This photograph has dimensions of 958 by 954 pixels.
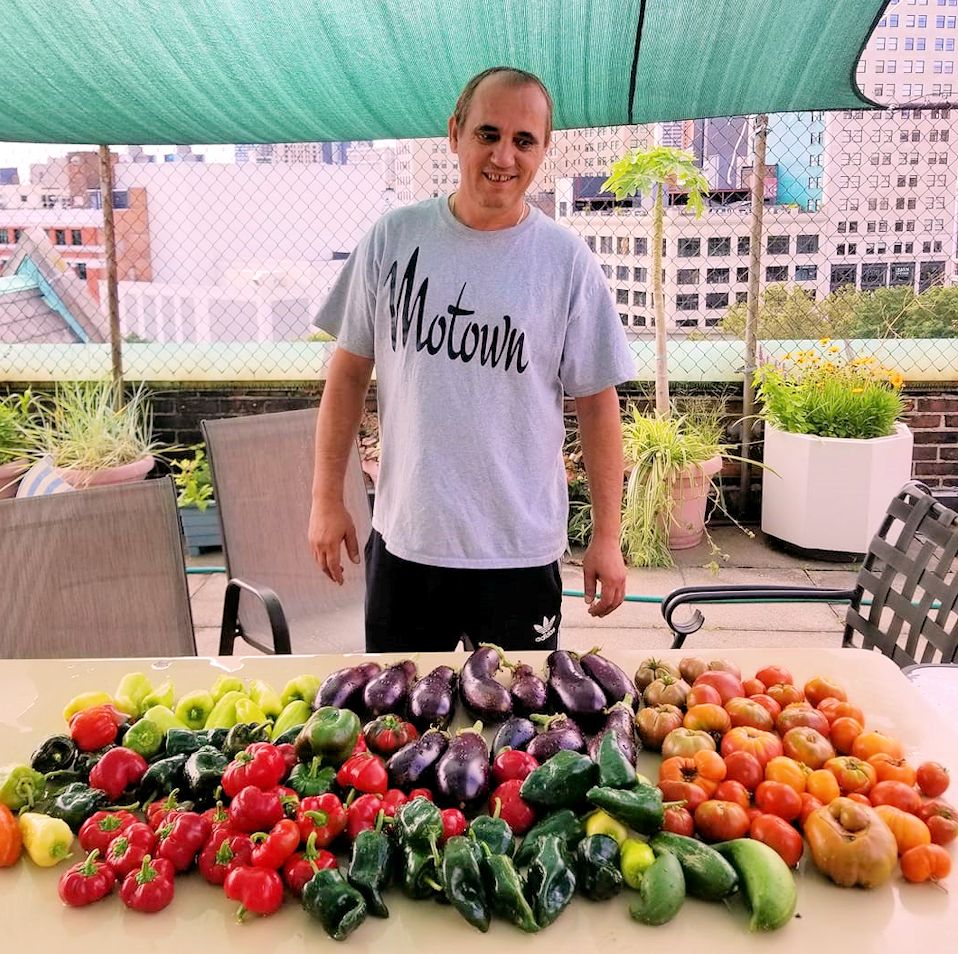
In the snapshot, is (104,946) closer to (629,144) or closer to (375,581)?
(375,581)

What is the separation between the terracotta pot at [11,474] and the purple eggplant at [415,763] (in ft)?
13.3

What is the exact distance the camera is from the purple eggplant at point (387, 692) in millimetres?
1561

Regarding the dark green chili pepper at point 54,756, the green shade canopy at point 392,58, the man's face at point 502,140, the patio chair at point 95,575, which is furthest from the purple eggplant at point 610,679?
the green shade canopy at point 392,58

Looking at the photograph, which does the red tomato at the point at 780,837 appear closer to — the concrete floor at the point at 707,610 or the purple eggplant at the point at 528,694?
the purple eggplant at the point at 528,694

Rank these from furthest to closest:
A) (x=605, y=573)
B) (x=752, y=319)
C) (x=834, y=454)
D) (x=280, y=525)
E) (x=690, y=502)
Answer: (x=752, y=319) → (x=690, y=502) → (x=834, y=454) → (x=280, y=525) → (x=605, y=573)

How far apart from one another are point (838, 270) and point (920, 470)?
1167 millimetres

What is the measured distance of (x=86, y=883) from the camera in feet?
3.90

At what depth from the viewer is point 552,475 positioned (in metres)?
2.15

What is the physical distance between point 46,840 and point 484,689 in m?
0.66

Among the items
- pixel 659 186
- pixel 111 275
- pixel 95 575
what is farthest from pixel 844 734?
pixel 111 275

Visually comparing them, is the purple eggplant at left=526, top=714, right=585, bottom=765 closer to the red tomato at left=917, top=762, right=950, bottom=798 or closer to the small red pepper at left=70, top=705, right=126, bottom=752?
the red tomato at left=917, top=762, right=950, bottom=798

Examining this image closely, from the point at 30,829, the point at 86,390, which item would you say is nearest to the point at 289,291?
the point at 86,390

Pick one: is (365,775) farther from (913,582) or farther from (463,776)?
(913,582)

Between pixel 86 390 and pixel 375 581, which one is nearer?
pixel 375 581
